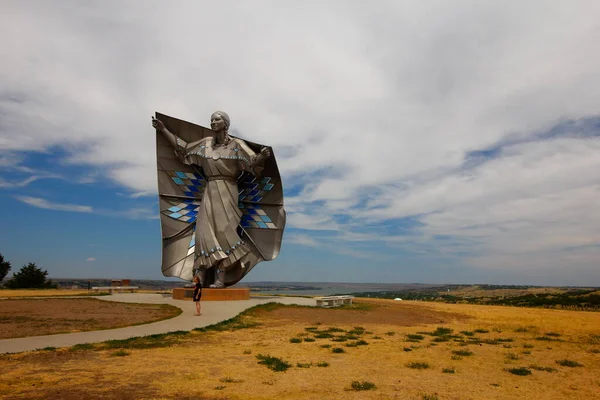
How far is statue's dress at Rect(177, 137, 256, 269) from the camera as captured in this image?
19.9m

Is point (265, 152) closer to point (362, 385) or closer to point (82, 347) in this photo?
point (82, 347)

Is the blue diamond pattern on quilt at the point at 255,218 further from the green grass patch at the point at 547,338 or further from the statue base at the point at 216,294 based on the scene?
the green grass patch at the point at 547,338

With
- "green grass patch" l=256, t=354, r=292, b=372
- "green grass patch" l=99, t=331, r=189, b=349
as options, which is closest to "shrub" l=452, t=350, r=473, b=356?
"green grass patch" l=256, t=354, r=292, b=372

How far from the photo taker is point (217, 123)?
20266mm

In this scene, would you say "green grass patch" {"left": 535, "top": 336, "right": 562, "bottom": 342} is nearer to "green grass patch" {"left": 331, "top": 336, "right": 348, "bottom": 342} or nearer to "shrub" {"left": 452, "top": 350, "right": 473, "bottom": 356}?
"shrub" {"left": 452, "top": 350, "right": 473, "bottom": 356}

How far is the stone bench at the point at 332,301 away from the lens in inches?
767

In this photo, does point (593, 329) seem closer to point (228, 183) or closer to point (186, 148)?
point (228, 183)

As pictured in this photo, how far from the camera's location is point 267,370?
7.20 metres

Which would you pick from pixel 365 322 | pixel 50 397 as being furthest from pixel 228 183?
pixel 50 397

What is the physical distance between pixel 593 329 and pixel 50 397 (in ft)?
46.3

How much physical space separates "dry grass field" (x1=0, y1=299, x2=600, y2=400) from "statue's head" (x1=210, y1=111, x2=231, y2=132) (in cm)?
1080

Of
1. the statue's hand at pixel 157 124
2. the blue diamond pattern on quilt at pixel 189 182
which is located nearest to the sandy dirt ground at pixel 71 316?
the blue diamond pattern on quilt at pixel 189 182

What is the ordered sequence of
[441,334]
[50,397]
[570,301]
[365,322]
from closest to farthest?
[50,397] → [441,334] → [365,322] → [570,301]

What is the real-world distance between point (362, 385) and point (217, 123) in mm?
16074
